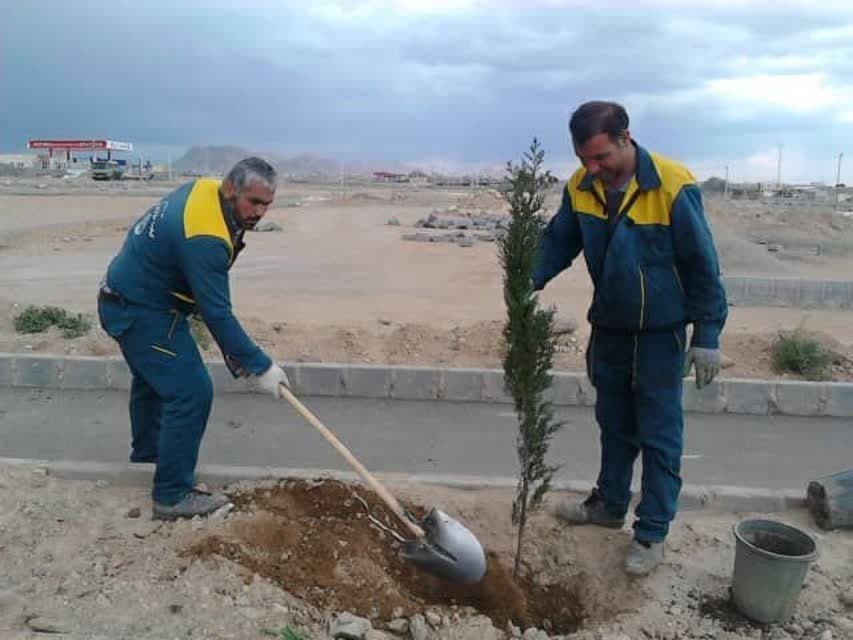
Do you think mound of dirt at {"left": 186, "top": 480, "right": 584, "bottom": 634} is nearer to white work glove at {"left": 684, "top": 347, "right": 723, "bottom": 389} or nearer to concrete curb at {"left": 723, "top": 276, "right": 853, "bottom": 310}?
white work glove at {"left": 684, "top": 347, "right": 723, "bottom": 389}

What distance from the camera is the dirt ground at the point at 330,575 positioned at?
3.44 meters

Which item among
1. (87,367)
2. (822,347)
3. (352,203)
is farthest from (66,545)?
(352,203)

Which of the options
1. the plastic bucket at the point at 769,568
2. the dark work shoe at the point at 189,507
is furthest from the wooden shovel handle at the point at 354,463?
the plastic bucket at the point at 769,568

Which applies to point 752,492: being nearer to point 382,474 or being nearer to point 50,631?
point 382,474

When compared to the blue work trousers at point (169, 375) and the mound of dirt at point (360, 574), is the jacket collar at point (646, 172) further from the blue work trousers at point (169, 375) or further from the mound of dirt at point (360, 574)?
the blue work trousers at point (169, 375)

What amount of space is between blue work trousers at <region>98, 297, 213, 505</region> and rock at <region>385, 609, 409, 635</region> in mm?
1494

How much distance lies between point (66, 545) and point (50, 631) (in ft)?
2.72

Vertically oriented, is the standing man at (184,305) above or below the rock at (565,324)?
above

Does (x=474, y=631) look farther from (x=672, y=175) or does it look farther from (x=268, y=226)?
(x=268, y=226)

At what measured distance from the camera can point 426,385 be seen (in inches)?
274

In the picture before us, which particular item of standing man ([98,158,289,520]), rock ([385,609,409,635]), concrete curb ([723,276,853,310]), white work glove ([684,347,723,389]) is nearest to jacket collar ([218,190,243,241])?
standing man ([98,158,289,520])

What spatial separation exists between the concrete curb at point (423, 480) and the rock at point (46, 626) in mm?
1546

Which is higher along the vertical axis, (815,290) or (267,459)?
(815,290)

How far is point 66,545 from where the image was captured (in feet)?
13.2
